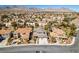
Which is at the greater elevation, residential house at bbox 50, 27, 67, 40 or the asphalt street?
residential house at bbox 50, 27, 67, 40

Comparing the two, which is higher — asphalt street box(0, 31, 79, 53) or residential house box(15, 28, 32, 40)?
residential house box(15, 28, 32, 40)

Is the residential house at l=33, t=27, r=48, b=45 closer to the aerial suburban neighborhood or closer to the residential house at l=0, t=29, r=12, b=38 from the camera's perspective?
the aerial suburban neighborhood

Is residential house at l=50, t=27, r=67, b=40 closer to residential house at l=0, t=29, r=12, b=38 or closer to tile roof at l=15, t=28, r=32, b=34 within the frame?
tile roof at l=15, t=28, r=32, b=34

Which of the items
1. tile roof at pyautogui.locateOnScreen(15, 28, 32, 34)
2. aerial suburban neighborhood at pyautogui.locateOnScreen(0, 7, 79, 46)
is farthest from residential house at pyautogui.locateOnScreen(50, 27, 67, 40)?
tile roof at pyautogui.locateOnScreen(15, 28, 32, 34)

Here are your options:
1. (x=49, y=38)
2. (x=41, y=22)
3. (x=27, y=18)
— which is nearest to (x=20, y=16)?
(x=27, y=18)

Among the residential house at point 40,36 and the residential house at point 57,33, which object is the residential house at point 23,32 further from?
the residential house at point 57,33

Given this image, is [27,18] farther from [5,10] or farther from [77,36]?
[77,36]

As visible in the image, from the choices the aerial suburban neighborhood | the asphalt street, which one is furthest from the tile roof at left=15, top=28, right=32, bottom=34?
the asphalt street

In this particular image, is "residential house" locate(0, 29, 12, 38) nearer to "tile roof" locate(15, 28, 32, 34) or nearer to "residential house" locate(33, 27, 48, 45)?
"tile roof" locate(15, 28, 32, 34)

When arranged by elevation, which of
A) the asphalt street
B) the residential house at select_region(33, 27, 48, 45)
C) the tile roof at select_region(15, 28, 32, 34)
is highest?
the tile roof at select_region(15, 28, 32, 34)
